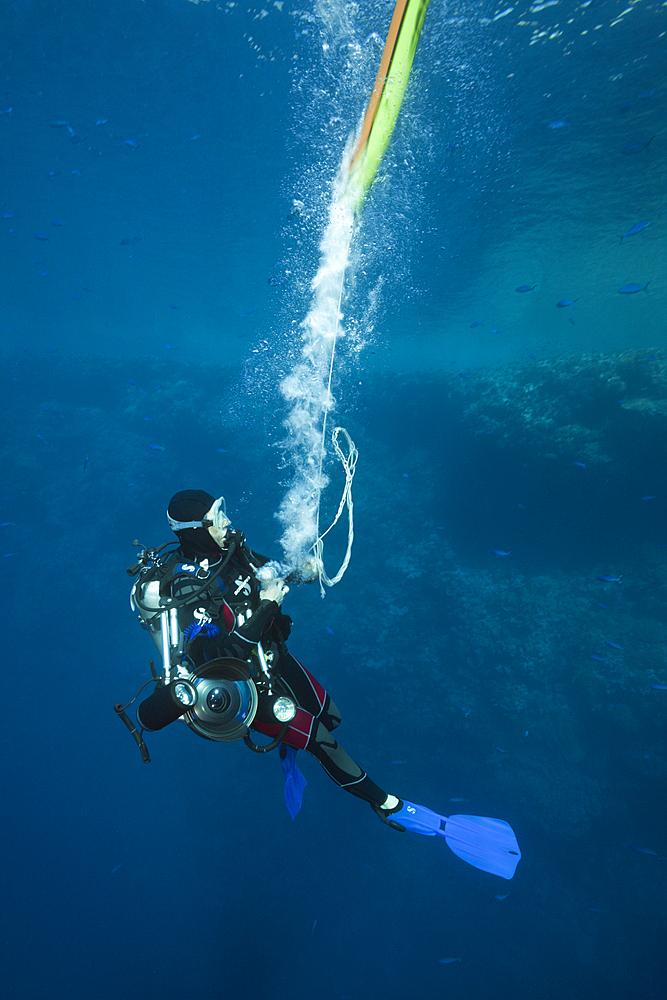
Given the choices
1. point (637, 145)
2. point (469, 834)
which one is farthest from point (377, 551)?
point (637, 145)

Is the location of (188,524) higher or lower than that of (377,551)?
higher

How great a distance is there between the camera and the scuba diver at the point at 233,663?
2.25 m

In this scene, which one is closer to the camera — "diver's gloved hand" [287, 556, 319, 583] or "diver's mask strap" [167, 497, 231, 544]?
"diver's mask strap" [167, 497, 231, 544]

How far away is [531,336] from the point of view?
1490 inches

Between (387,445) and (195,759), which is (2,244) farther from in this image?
(195,759)

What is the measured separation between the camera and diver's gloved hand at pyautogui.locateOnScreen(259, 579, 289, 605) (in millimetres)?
2861

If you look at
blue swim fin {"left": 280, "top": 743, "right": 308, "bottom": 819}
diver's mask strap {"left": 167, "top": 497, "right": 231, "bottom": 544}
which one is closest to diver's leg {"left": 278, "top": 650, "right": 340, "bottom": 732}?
blue swim fin {"left": 280, "top": 743, "right": 308, "bottom": 819}

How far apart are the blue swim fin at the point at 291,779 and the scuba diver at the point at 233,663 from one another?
0.03 ft

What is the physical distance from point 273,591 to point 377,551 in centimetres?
851

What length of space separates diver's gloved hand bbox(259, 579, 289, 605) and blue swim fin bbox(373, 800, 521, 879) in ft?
7.56

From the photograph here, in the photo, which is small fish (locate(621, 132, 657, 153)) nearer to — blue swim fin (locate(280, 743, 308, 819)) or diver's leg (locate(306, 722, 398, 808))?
diver's leg (locate(306, 722, 398, 808))

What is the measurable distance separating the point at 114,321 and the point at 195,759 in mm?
55225

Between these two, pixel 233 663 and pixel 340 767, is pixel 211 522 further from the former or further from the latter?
pixel 340 767

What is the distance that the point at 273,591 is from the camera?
9.54 feet
